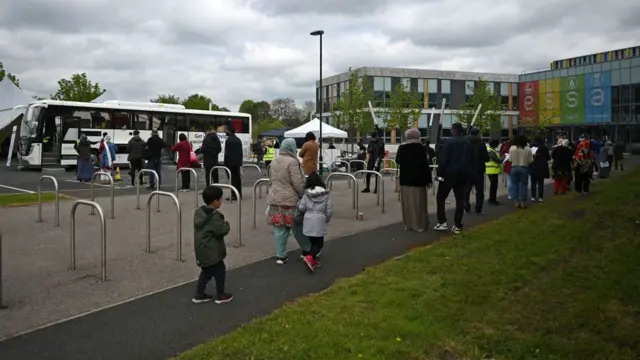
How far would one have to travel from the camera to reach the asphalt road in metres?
4.55

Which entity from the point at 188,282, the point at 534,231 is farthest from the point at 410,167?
the point at 188,282

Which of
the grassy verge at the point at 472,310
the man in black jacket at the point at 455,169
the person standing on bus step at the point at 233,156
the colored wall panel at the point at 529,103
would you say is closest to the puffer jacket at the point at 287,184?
the grassy verge at the point at 472,310

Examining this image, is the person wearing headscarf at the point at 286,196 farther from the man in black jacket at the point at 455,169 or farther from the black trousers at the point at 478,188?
the black trousers at the point at 478,188

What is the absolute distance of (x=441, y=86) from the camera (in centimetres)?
7269

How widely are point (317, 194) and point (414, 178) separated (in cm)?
322

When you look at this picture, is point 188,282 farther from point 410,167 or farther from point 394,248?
point 410,167

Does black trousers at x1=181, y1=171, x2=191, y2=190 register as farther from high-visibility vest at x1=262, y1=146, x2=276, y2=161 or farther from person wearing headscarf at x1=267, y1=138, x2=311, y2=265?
high-visibility vest at x1=262, y1=146, x2=276, y2=161

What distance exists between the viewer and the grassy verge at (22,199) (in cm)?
1280

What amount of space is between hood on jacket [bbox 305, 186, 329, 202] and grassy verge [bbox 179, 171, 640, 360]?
1.07m

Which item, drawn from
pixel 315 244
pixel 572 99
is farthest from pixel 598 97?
pixel 315 244

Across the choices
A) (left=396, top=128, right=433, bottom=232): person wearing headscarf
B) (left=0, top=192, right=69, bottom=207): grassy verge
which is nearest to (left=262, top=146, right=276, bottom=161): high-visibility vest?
(left=0, top=192, right=69, bottom=207): grassy verge

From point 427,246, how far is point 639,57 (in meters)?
60.4

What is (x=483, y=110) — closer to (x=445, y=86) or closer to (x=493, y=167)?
(x=445, y=86)

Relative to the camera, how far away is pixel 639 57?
58625mm
